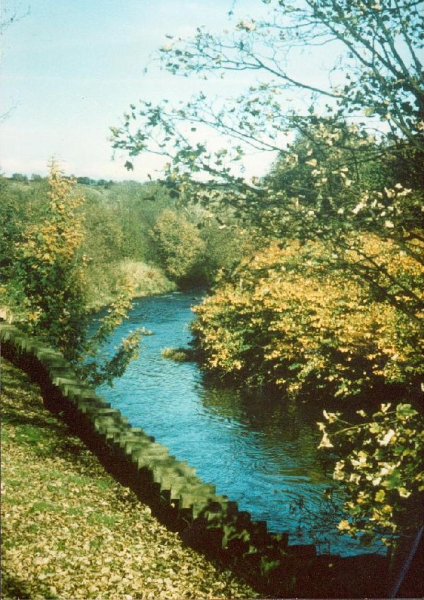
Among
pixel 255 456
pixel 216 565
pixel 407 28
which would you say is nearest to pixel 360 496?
pixel 216 565

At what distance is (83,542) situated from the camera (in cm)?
611

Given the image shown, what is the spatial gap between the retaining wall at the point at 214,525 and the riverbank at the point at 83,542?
0.65 feet

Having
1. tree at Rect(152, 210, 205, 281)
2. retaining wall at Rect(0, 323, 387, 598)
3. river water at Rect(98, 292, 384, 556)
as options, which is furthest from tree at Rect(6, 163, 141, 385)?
tree at Rect(152, 210, 205, 281)

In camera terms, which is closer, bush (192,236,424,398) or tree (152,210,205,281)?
bush (192,236,424,398)

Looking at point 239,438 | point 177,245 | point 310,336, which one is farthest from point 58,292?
point 177,245

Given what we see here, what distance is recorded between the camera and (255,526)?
6.68 m

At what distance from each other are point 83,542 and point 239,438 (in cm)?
1230

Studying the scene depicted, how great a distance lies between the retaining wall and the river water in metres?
3.68

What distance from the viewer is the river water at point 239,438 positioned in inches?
515

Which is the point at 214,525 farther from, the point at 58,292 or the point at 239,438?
the point at 239,438

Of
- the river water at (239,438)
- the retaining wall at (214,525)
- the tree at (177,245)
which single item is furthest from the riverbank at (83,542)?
the tree at (177,245)

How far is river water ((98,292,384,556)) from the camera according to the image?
42.9 ft

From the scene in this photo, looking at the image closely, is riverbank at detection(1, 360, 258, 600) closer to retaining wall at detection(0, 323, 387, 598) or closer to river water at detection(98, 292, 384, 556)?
retaining wall at detection(0, 323, 387, 598)

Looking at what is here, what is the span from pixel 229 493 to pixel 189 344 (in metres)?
15.9
